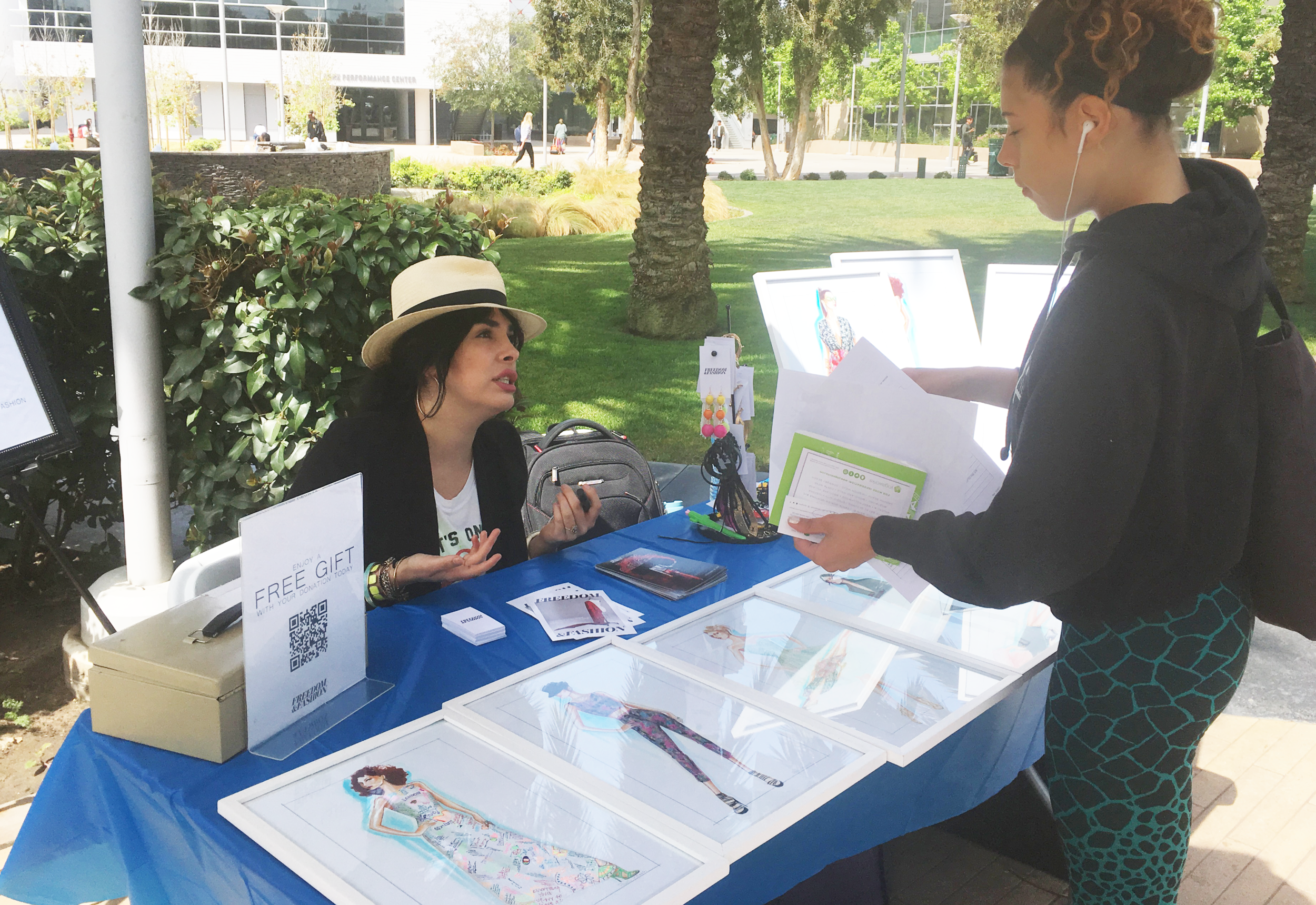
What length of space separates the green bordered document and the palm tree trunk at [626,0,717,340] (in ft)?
19.3

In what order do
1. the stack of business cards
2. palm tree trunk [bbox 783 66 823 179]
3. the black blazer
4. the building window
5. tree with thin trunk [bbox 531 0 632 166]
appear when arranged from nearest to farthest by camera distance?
the stack of business cards
the black blazer
palm tree trunk [bbox 783 66 823 179]
tree with thin trunk [bbox 531 0 632 166]
the building window

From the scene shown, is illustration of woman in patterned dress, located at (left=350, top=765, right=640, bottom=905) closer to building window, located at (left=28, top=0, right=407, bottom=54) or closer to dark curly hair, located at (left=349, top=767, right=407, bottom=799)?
dark curly hair, located at (left=349, top=767, right=407, bottom=799)

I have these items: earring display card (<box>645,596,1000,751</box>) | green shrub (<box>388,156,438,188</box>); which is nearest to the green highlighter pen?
earring display card (<box>645,596,1000,751</box>)

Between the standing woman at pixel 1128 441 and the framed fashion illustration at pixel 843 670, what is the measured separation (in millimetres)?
223

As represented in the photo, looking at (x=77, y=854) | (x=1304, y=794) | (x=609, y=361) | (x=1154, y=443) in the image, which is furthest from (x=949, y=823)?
(x=609, y=361)

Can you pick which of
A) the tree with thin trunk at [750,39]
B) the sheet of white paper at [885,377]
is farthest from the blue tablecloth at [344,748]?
the tree with thin trunk at [750,39]

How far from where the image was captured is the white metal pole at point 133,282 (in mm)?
2893

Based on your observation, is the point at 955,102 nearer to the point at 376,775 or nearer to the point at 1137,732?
the point at 1137,732

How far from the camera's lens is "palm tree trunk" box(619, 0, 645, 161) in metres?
21.4

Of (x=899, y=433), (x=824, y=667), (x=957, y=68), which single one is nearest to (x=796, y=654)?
(x=824, y=667)

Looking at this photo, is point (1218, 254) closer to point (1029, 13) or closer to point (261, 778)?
point (1029, 13)

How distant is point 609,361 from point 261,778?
6.37m

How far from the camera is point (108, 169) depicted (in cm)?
299

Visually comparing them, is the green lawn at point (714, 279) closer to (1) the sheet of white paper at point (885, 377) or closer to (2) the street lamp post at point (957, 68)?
(1) the sheet of white paper at point (885, 377)
